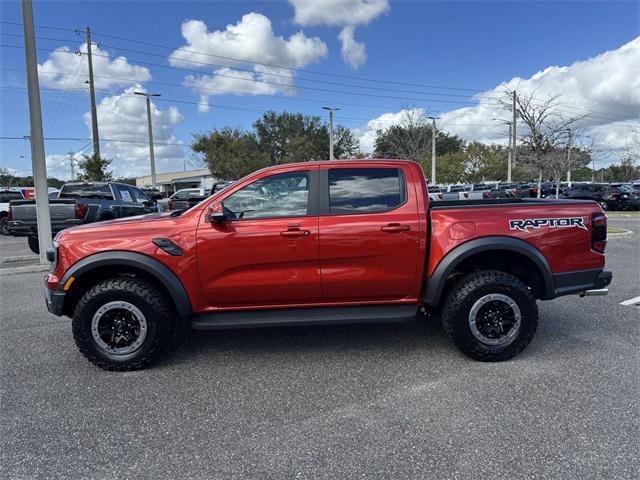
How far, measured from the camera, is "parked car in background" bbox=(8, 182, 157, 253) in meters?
9.72

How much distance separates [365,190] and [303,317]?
1.27 m

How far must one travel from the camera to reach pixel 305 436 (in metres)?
2.87

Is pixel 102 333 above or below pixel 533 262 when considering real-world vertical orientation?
below

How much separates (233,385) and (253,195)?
1633 mm

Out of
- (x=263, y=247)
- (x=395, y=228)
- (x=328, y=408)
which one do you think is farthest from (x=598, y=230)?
(x=263, y=247)

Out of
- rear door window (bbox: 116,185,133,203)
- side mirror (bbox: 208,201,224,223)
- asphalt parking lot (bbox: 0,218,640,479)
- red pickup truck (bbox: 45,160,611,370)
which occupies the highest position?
rear door window (bbox: 116,185,133,203)

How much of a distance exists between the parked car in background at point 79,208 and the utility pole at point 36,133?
894mm

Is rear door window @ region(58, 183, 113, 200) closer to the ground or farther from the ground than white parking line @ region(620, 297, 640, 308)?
farther from the ground

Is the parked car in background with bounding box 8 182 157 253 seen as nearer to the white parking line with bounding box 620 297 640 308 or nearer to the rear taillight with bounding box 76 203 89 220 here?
the rear taillight with bounding box 76 203 89 220

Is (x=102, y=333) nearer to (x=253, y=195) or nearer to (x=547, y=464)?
(x=253, y=195)

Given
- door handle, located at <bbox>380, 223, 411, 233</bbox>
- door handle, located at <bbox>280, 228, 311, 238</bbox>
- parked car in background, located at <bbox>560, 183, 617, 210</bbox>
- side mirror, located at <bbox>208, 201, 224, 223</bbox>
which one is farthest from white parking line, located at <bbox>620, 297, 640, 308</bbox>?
parked car in background, located at <bbox>560, 183, 617, 210</bbox>

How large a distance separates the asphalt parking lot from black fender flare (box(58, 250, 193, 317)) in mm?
755

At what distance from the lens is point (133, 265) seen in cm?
378

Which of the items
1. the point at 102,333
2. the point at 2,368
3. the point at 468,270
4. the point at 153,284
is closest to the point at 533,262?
the point at 468,270
